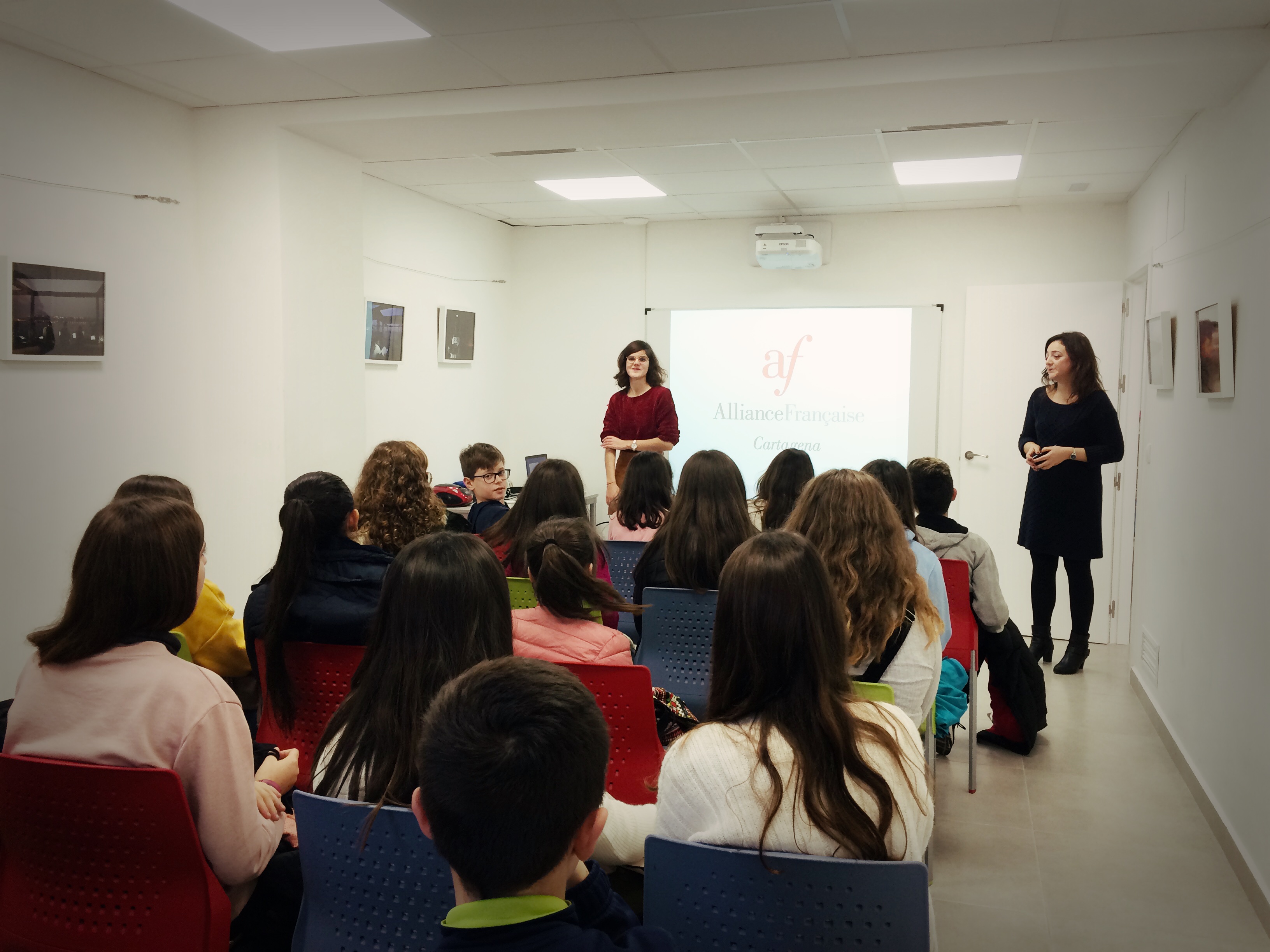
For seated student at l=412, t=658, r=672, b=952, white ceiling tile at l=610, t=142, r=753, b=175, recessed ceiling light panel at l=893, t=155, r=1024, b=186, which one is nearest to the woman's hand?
seated student at l=412, t=658, r=672, b=952

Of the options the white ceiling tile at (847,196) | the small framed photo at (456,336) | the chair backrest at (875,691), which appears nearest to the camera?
the chair backrest at (875,691)

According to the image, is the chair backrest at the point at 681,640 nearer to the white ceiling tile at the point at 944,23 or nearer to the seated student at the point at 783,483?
the seated student at the point at 783,483

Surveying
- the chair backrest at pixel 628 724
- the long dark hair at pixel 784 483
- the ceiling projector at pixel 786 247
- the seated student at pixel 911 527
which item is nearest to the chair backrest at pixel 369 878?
the chair backrest at pixel 628 724

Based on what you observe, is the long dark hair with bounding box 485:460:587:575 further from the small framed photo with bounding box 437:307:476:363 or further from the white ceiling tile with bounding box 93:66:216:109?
the small framed photo with bounding box 437:307:476:363

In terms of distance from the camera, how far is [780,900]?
4.31ft

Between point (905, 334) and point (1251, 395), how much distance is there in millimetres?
3509

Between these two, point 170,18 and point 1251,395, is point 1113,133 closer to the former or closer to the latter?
point 1251,395

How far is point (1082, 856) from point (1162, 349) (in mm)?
2423

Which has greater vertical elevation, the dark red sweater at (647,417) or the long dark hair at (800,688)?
the dark red sweater at (647,417)

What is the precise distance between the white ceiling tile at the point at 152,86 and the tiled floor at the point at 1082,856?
4.08m

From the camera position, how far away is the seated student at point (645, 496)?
3816mm

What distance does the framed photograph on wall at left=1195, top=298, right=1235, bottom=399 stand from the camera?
333 cm

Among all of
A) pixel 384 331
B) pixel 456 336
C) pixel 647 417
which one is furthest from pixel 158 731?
pixel 456 336

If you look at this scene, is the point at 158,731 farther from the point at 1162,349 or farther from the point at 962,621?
the point at 1162,349
